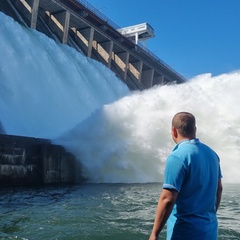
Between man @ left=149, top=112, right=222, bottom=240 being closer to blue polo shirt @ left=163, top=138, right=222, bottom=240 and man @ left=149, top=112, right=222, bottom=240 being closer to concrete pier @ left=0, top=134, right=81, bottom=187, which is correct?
blue polo shirt @ left=163, top=138, right=222, bottom=240

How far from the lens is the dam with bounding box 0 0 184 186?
10867mm

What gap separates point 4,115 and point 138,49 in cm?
2435

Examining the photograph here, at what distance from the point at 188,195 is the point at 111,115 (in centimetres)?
1243

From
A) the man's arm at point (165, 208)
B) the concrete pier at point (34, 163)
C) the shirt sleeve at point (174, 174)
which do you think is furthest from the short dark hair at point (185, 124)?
the concrete pier at point (34, 163)

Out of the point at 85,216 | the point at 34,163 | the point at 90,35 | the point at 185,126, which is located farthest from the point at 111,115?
the point at 90,35

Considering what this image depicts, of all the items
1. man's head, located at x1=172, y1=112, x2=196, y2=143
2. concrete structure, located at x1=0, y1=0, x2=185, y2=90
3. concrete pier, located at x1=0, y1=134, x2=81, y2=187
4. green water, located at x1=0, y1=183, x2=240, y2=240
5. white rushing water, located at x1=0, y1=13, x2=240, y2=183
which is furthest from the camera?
concrete structure, located at x1=0, y1=0, x2=185, y2=90

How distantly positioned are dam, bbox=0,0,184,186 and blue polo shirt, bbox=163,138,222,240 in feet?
29.2

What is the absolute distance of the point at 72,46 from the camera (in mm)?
27578

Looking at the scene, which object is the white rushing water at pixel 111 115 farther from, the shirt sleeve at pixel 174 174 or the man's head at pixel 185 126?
the shirt sleeve at pixel 174 174

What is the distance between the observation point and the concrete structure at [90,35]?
939 inches

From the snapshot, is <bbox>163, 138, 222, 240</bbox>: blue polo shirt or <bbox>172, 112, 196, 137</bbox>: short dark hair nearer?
<bbox>163, 138, 222, 240</bbox>: blue polo shirt

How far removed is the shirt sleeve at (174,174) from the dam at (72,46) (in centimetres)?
890

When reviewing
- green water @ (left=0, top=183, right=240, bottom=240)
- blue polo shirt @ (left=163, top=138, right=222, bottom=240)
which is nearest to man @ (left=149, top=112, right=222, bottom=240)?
blue polo shirt @ (left=163, top=138, right=222, bottom=240)

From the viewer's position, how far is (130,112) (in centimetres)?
1482
